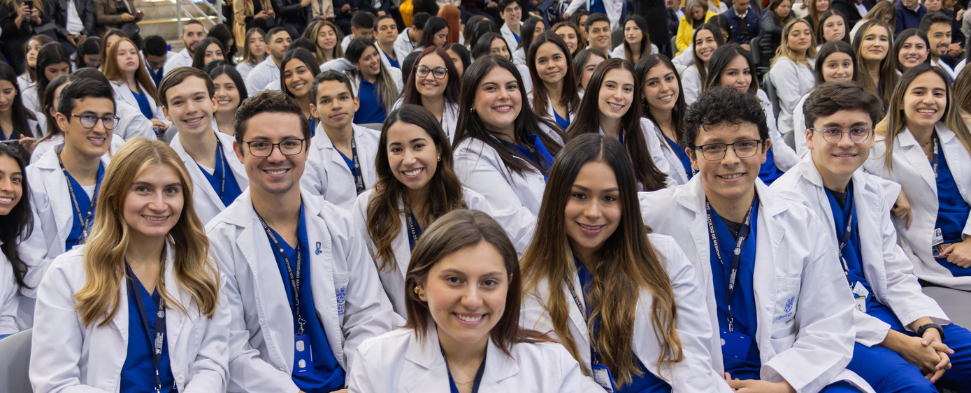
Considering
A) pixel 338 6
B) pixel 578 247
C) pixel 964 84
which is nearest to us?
pixel 578 247

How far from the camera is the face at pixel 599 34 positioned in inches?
283

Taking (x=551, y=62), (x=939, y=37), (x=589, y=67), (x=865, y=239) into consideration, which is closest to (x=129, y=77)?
(x=551, y=62)

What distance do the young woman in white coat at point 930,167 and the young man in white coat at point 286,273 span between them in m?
2.46

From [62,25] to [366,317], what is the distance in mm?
7373

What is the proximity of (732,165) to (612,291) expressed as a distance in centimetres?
67

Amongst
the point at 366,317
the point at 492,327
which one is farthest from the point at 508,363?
the point at 366,317

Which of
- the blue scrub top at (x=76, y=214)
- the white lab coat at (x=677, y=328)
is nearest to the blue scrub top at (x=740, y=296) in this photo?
the white lab coat at (x=677, y=328)

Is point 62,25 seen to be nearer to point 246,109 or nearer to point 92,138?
point 92,138

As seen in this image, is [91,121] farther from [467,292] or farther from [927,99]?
[927,99]

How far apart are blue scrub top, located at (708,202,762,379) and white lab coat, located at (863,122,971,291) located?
134cm

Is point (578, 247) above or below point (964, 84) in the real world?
below

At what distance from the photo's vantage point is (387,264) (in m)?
2.70

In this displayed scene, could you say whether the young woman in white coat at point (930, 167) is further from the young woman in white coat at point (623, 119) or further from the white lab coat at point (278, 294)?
the white lab coat at point (278, 294)

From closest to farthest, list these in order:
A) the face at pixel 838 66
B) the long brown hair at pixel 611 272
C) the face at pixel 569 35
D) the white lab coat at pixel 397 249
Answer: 1. the long brown hair at pixel 611 272
2. the white lab coat at pixel 397 249
3. the face at pixel 838 66
4. the face at pixel 569 35
